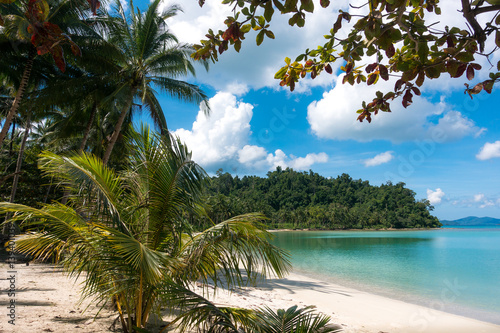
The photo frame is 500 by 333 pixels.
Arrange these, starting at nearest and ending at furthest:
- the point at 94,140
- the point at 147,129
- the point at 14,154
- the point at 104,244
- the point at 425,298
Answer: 1. the point at 104,244
2. the point at 147,129
3. the point at 425,298
4. the point at 94,140
5. the point at 14,154

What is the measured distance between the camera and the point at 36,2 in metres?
1.17

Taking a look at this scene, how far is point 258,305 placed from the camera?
6895 millimetres

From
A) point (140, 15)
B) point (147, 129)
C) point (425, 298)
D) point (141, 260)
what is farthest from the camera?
point (140, 15)

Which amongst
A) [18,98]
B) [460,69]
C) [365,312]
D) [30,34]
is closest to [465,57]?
[460,69]

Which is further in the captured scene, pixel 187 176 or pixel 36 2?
pixel 187 176

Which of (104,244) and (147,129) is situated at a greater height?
(147,129)

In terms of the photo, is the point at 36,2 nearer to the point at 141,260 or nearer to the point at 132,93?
the point at 141,260

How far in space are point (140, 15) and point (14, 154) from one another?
14.0 metres

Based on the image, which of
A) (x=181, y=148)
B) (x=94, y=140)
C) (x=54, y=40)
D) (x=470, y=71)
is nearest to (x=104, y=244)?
(x=181, y=148)

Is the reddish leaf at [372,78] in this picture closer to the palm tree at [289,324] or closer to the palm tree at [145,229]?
the palm tree at [145,229]

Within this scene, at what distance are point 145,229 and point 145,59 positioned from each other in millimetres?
9266

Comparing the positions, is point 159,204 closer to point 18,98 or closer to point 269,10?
point 269,10

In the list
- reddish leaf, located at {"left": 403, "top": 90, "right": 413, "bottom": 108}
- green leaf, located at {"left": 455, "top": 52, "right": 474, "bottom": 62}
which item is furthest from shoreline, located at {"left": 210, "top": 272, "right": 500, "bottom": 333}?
green leaf, located at {"left": 455, "top": 52, "right": 474, "bottom": 62}

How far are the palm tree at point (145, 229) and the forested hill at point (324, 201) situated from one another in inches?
2554
